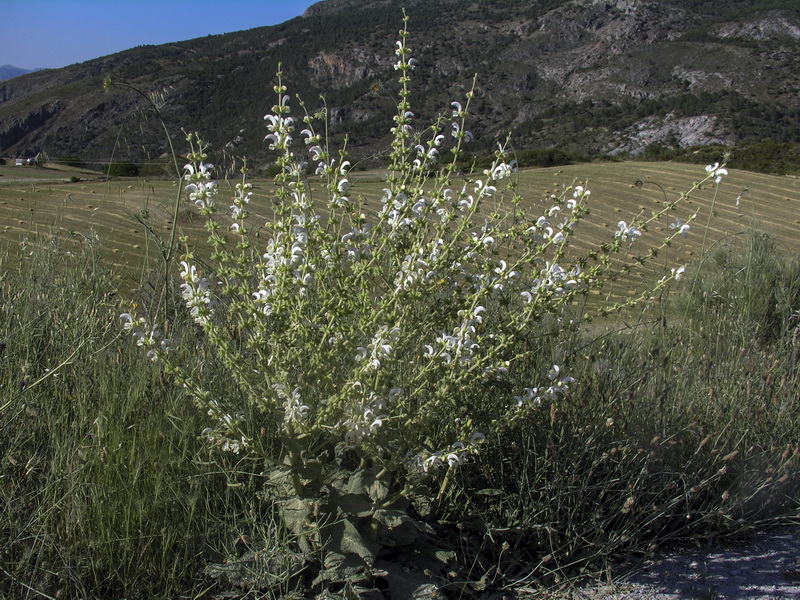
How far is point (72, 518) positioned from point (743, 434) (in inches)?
114

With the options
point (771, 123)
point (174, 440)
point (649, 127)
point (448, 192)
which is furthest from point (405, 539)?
point (649, 127)

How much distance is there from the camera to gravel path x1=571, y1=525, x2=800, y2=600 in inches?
91.9

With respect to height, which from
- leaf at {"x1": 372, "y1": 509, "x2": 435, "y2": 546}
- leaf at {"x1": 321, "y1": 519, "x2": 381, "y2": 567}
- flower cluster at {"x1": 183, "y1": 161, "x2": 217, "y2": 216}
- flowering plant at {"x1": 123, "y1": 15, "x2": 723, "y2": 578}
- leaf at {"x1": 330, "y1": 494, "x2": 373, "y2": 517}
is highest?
flower cluster at {"x1": 183, "y1": 161, "x2": 217, "y2": 216}

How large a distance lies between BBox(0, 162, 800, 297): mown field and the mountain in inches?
676

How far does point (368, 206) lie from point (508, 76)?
71887mm

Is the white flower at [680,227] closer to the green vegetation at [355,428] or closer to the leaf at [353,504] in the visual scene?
the green vegetation at [355,428]

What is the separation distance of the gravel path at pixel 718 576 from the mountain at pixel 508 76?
86.5 feet

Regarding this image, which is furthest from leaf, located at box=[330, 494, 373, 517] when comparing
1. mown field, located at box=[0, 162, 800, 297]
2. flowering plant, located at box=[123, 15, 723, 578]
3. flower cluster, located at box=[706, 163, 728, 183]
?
flower cluster, located at box=[706, 163, 728, 183]

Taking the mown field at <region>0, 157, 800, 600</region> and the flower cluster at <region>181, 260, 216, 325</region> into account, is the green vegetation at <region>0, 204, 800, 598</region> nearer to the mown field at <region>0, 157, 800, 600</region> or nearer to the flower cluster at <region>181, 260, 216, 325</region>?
the mown field at <region>0, 157, 800, 600</region>

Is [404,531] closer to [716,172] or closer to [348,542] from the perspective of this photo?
[348,542]

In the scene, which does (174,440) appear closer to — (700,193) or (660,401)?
(660,401)

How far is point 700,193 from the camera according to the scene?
1222 cm

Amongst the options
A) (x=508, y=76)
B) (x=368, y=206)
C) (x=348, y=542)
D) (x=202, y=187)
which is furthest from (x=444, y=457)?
(x=508, y=76)

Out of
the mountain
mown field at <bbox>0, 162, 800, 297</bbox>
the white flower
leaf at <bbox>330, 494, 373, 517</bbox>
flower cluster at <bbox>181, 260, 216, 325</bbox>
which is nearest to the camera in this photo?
flower cluster at <bbox>181, 260, 216, 325</bbox>
